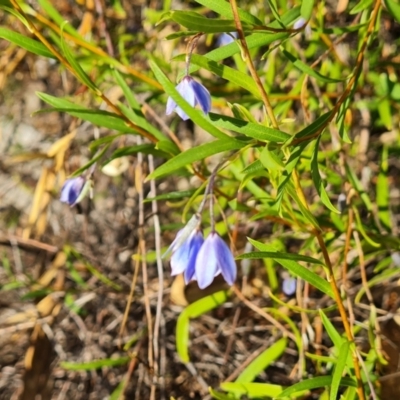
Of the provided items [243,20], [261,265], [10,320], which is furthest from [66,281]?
[243,20]

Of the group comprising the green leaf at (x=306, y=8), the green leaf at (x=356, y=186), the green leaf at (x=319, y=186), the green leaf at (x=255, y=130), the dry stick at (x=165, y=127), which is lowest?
the green leaf at (x=319, y=186)

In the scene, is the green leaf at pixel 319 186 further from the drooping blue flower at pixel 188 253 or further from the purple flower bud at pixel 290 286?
the purple flower bud at pixel 290 286

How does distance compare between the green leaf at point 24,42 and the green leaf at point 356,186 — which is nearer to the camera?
the green leaf at point 24,42

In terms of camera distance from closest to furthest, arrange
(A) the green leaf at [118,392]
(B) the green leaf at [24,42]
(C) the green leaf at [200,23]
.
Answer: (C) the green leaf at [200,23] → (B) the green leaf at [24,42] → (A) the green leaf at [118,392]

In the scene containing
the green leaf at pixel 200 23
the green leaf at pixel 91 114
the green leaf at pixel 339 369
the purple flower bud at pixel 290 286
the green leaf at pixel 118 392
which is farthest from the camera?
the green leaf at pixel 118 392

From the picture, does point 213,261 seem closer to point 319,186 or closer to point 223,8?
point 319,186

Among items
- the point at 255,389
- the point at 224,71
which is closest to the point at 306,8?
the point at 224,71

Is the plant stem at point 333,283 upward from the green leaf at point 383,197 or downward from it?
downward

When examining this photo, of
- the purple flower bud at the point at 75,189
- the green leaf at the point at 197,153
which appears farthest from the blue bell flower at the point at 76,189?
the green leaf at the point at 197,153
